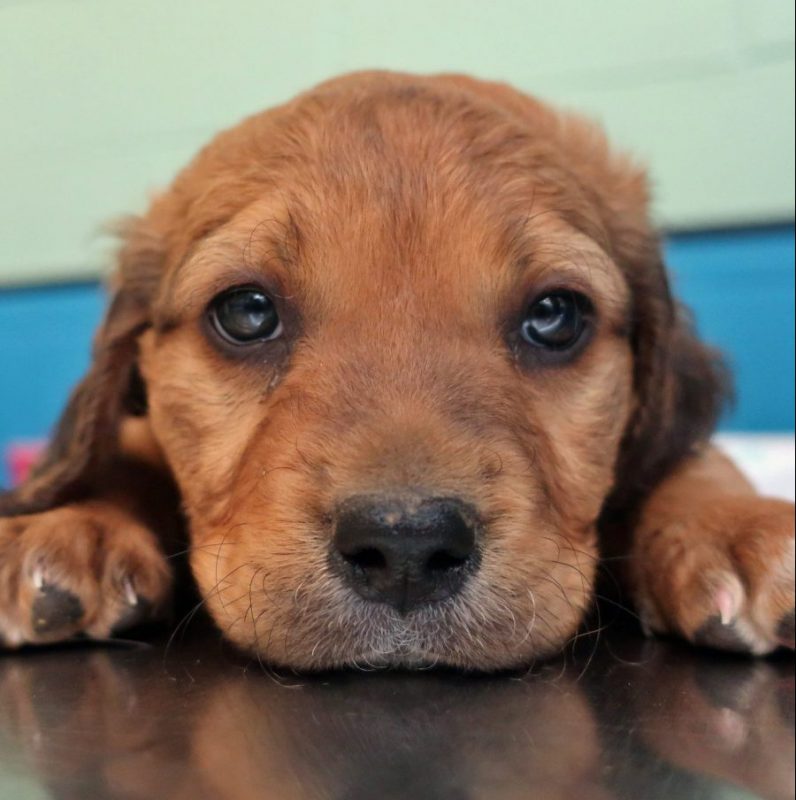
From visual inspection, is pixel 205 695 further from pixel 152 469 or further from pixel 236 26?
pixel 236 26

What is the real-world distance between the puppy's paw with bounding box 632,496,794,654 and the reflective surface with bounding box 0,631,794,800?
44 mm

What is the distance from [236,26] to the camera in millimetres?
4223

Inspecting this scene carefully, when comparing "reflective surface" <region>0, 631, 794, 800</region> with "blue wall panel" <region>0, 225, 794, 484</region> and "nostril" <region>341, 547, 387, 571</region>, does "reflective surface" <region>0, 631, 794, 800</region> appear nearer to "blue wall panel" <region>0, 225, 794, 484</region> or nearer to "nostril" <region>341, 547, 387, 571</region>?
"nostril" <region>341, 547, 387, 571</region>

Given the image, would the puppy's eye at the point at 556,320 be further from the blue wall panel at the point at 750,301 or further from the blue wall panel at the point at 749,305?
the blue wall panel at the point at 750,301

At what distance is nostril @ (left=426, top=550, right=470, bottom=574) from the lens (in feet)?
4.41

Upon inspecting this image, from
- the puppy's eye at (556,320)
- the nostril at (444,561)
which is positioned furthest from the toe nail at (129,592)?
the puppy's eye at (556,320)

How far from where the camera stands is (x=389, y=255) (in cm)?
174

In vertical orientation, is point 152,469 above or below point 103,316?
below

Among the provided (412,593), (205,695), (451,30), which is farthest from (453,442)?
(451,30)

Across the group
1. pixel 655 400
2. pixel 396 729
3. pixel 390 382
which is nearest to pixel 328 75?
pixel 655 400

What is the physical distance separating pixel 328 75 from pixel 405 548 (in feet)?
10.5

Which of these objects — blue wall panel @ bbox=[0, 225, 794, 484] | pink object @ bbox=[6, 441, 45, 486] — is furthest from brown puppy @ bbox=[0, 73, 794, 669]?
pink object @ bbox=[6, 441, 45, 486]

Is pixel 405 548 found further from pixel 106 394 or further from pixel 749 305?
pixel 749 305

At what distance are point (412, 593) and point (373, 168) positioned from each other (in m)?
0.82
